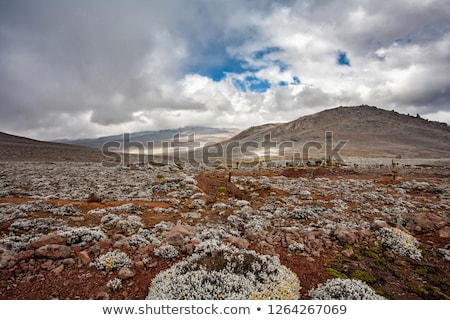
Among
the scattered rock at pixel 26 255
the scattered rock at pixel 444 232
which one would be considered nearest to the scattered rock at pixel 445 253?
the scattered rock at pixel 444 232

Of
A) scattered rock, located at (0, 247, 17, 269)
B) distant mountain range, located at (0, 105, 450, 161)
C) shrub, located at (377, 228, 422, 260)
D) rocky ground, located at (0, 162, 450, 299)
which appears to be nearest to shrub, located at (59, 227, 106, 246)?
rocky ground, located at (0, 162, 450, 299)

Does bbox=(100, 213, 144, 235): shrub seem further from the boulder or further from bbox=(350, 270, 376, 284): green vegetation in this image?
bbox=(350, 270, 376, 284): green vegetation

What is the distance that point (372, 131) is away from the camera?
125312 millimetres

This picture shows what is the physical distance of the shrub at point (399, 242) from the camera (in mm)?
5922

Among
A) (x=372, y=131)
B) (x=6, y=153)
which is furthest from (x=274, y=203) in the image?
(x=372, y=131)

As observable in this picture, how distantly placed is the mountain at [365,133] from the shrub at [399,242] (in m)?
77.8

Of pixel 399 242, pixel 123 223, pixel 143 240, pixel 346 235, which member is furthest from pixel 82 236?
pixel 399 242

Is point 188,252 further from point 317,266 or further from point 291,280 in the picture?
point 317,266

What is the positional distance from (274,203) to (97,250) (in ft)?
26.1

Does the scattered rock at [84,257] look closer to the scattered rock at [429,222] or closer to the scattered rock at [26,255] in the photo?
the scattered rock at [26,255]

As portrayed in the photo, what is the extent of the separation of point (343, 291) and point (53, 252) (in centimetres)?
630

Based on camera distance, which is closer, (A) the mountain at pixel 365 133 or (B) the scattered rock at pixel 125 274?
(B) the scattered rock at pixel 125 274

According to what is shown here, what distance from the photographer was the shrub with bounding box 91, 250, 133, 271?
4926mm

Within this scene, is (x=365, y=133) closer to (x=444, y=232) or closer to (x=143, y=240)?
(x=444, y=232)
